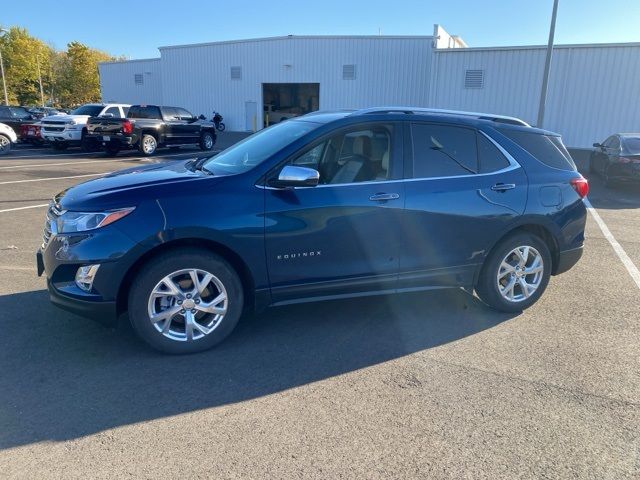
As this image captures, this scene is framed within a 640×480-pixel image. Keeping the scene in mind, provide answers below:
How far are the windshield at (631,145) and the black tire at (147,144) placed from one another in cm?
1500

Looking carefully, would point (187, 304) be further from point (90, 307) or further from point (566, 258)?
point (566, 258)

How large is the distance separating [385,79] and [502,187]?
1001 inches

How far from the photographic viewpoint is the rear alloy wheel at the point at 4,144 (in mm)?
17641

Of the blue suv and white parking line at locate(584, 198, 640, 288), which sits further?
white parking line at locate(584, 198, 640, 288)

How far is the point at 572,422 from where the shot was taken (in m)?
3.04

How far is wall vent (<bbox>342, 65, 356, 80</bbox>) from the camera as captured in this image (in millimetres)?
29156

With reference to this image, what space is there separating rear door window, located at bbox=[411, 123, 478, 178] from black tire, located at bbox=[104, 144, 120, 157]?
50.8 feet

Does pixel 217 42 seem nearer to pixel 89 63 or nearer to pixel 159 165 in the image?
pixel 159 165

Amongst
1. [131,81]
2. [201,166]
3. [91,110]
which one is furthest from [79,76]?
[201,166]

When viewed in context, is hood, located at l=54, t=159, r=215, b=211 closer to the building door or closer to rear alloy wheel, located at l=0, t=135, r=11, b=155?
rear alloy wheel, located at l=0, t=135, r=11, b=155

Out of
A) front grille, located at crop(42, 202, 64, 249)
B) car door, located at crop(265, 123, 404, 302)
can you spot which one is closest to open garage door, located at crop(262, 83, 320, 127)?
car door, located at crop(265, 123, 404, 302)

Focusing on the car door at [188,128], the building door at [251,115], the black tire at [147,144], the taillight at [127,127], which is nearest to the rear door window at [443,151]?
the taillight at [127,127]

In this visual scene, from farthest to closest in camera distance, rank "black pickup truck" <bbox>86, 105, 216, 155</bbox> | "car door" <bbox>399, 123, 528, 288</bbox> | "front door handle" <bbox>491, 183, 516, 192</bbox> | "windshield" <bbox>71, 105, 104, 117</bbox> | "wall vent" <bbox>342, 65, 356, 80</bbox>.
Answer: "wall vent" <bbox>342, 65, 356, 80</bbox> < "windshield" <bbox>71, 105, 104, 117</bbox> < "black pickup truck" <bbox>86, 105, 216, 155</bbox> < "front door handle" <bbox>491, 183, 516, 192</bbox> < "car door" <bbox>399, 123, 528, 288</bbox>

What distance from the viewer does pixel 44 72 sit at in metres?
65.9
